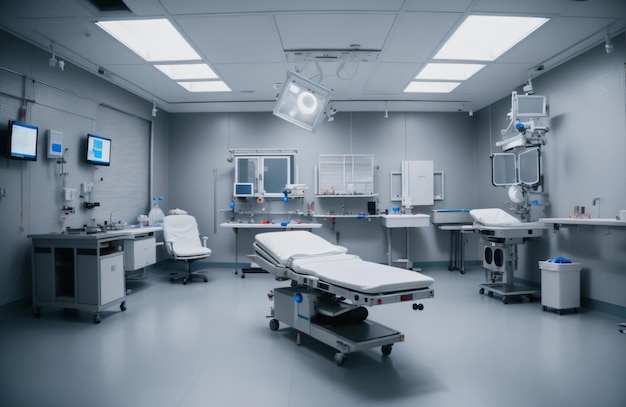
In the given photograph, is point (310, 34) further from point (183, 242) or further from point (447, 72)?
point (183, 242)

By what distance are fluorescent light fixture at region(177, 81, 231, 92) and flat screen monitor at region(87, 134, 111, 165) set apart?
58.7 inches

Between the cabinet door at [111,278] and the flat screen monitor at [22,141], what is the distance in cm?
148

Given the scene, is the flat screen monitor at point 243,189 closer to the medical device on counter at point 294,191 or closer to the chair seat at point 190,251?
the medical device on counter at point 294,191

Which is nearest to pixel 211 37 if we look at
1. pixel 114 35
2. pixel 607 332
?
pixel 114 35

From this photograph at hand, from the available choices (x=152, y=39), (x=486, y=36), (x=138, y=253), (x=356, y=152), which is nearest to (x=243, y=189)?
(x=138, y=253)

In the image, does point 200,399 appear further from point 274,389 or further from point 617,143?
point 617,143

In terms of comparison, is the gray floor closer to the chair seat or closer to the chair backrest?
the chair seat

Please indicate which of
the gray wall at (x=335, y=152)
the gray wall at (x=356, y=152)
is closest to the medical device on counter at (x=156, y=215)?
the gray wall at (x=356, y=152)

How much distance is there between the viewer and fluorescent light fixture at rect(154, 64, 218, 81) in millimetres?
5013

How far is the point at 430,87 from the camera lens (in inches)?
229

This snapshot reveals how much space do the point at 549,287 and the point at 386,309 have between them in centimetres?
195

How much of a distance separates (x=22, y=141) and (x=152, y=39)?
76.8 inches

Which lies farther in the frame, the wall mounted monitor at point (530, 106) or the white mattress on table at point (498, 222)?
the wall mounted monitor at point (530, 106)

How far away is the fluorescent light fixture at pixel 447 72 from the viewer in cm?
504
